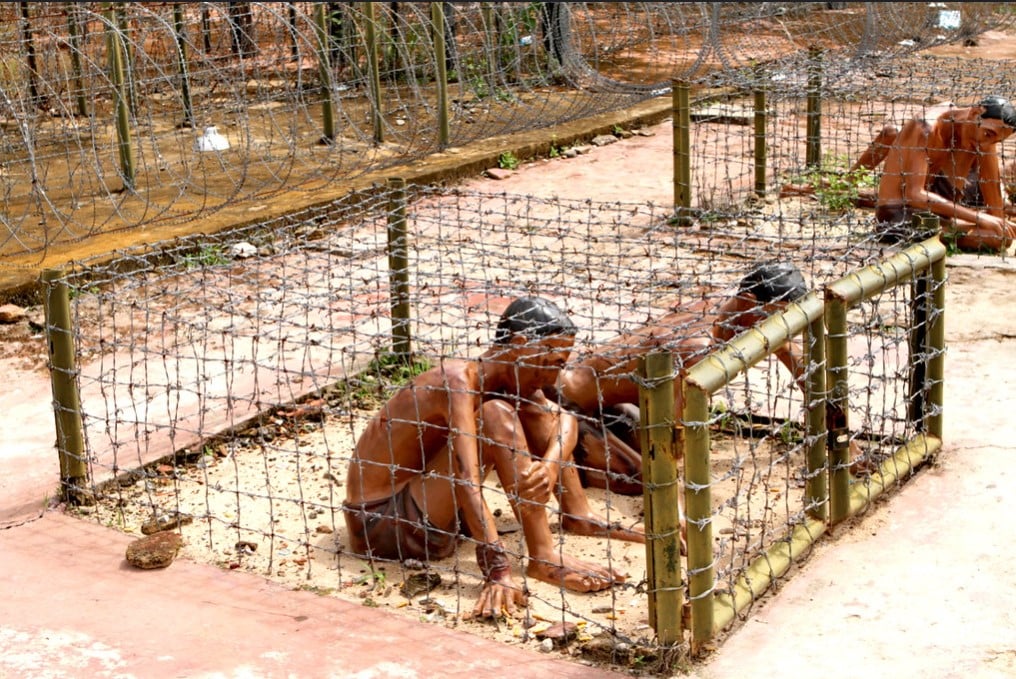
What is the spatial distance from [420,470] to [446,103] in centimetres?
709

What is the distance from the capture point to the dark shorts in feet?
16.7

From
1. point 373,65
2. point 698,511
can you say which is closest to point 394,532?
point 698,511

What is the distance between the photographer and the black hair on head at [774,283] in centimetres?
555

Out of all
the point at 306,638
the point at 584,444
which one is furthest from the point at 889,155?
the point at 306,638

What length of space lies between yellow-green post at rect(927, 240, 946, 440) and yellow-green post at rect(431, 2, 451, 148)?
6.28 metres

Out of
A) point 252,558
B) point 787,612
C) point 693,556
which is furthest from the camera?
point 252,558

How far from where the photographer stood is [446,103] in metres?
11.7

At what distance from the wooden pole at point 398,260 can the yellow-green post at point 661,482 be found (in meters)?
2.72

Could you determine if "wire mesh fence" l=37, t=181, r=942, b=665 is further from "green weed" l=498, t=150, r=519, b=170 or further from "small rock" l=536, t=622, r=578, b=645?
"green weed" l=498, t=150, r=519, b=170

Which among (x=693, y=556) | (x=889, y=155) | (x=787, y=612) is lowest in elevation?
(x=787, y=612)

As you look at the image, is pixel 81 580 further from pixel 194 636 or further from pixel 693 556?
pixel 693 556

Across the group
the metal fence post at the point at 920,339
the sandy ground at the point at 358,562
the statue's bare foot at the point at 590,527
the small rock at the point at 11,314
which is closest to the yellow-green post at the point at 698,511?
the sandy ground at the point at 358,562

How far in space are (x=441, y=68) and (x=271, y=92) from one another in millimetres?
2490

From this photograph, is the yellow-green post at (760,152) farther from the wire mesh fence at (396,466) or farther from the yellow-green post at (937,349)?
the yellow-green post at (937,349)
